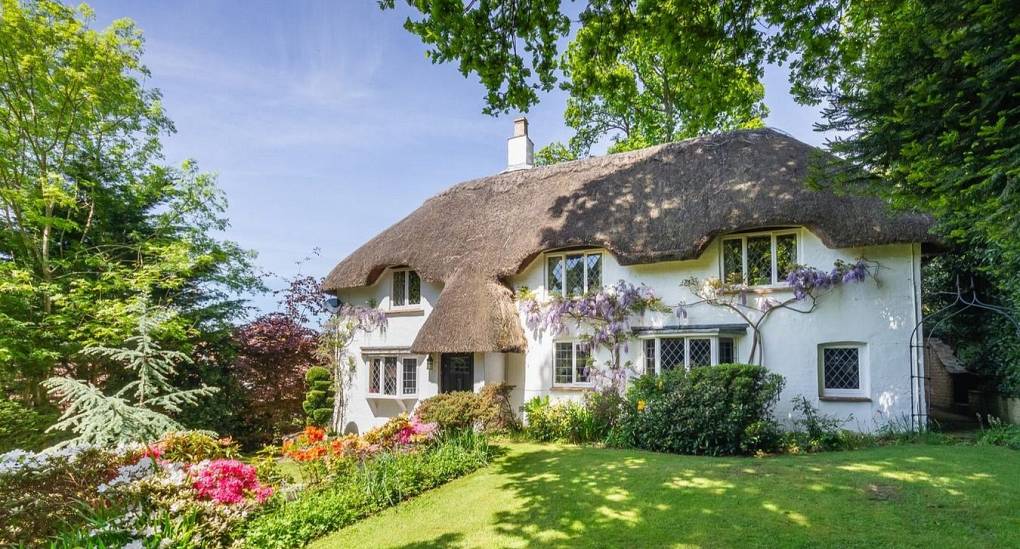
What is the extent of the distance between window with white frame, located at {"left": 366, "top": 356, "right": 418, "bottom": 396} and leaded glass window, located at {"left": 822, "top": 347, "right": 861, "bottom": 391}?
33.1 feet

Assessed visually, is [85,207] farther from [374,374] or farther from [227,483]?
[227,483]

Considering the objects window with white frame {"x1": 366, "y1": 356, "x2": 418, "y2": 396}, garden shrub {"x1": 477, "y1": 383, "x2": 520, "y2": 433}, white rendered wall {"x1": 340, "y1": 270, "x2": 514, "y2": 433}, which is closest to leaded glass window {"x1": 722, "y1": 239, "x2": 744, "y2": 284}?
garden shrub {"x1": 477, "y1": 383, "x2": 520, "y2": 433}

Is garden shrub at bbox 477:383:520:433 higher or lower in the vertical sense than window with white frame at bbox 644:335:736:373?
lower

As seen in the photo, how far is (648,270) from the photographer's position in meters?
12.2

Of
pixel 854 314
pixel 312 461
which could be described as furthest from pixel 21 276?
pixel 854 314

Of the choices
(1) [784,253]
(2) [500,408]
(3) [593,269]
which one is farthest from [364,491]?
(1) [784,253]

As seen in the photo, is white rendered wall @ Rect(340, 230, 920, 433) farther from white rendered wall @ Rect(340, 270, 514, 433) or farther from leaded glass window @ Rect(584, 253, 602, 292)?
white rendered wall @ Rect(340, 270, 514, 433)

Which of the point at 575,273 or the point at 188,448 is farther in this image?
the point at 575,273

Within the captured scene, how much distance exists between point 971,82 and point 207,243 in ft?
52.1

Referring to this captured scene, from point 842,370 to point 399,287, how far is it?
11.3m

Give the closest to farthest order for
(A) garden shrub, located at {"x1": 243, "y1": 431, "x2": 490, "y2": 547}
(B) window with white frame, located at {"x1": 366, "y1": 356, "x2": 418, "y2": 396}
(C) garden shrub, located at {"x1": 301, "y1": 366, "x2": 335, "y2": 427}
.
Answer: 1. (A) garden shrub, located at {"x1": 243, "y1": 431, "x2": 490, "y2": 547}
2. (C) garden shrub, located at {"x1": 301, "y1": 366, "x2": 335, "y2": 427}
3. (B) window with white frame, located at {"x1": 366, "y1": 356, "x2": 418, "y2": 396}

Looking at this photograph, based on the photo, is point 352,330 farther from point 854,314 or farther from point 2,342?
point 854,314

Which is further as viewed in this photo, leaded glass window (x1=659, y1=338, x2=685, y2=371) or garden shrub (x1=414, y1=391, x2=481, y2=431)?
leaded glass window (x1=659, y1=338, x2=685, y2=371)

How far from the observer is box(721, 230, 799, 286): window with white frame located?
11.2 meters
